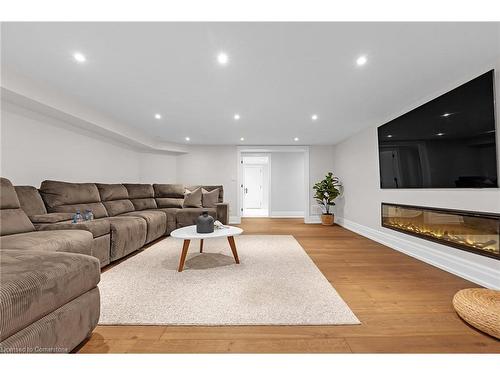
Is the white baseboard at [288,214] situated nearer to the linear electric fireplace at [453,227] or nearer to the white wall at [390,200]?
the white wall at [390,200]

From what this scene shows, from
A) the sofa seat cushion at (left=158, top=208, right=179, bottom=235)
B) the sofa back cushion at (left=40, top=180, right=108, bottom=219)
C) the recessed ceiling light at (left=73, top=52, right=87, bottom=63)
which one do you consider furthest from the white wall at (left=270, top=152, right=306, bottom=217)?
the recessed ceiling light at (left=73, top=52, right=87, bottom=63)

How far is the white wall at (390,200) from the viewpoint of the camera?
212 cm

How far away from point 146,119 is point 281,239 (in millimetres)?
3345

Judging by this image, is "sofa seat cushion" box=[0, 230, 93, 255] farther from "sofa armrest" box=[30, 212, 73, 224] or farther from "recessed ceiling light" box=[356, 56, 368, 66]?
"recessed ceiling light" box=[356, 56, 368, 66]

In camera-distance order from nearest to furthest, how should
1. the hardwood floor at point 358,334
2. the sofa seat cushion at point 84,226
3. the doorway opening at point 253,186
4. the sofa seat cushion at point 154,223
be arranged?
the hardwood floor at point 358,334
the sofa seat cushion at point 84,226
the sofa seat cushion at point 154,223
the doorway opening at point 253,186

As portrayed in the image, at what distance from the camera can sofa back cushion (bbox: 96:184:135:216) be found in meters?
3.73

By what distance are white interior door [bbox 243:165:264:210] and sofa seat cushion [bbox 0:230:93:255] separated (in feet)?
25.7

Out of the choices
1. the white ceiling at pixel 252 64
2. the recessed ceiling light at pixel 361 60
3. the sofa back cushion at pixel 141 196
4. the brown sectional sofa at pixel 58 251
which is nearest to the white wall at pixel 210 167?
the sofa back cushion at pixel 141 196

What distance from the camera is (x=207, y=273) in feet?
7.72

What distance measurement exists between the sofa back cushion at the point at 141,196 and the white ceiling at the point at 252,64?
5.38 ft

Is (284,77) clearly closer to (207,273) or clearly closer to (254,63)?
(254,63)

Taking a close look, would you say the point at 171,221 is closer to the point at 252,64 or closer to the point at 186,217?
the point at 186,217

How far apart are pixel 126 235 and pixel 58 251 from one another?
3.55ft

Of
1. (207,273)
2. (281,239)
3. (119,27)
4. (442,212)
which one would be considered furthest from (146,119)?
(442,212)
